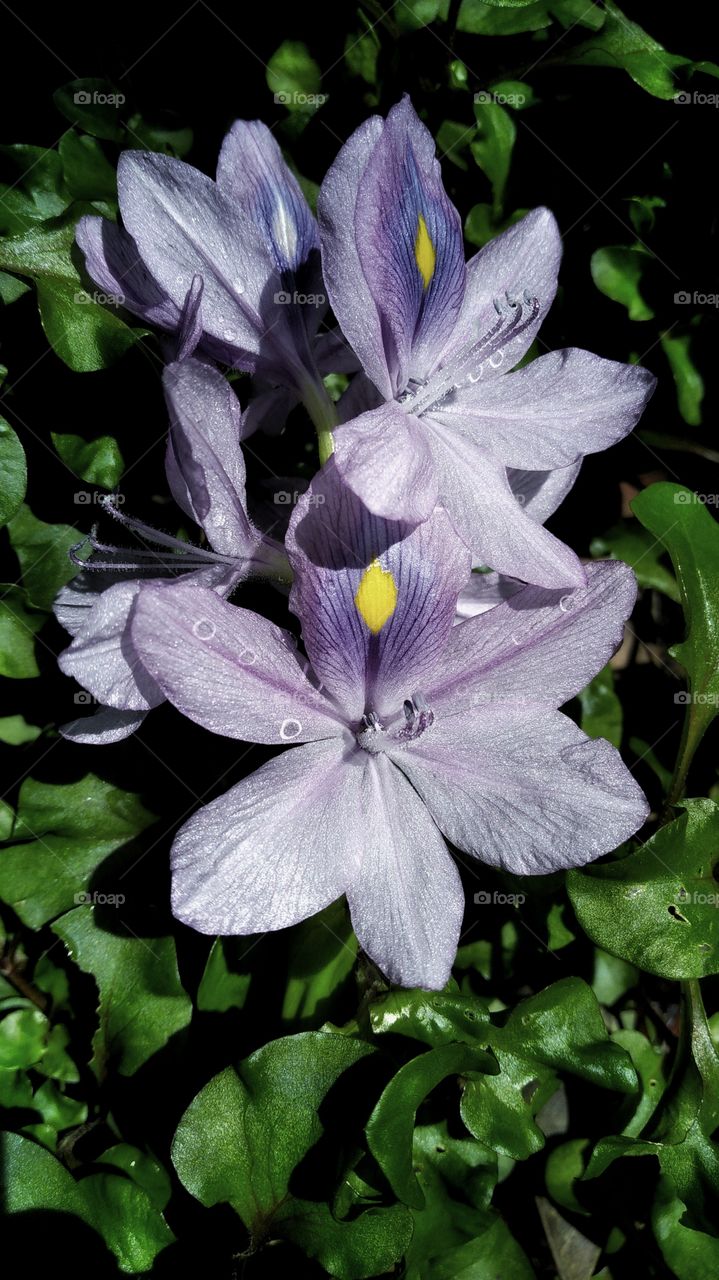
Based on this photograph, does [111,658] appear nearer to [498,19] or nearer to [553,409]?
[553,409]

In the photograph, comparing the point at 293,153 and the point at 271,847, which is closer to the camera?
the point at 271,847

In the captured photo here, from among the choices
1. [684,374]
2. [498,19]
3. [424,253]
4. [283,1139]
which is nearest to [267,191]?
[424,253]

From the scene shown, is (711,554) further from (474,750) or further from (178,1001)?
(178,1001)

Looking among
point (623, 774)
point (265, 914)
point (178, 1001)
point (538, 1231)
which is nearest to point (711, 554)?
point (623, 774)

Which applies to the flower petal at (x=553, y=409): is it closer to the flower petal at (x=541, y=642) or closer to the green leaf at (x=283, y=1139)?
the flower petal at (x=541, y=642)

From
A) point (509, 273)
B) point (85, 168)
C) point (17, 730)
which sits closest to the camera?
point (509, 273)

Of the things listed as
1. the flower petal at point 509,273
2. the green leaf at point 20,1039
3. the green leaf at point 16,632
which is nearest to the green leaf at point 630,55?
the flower petal at point 509,273
